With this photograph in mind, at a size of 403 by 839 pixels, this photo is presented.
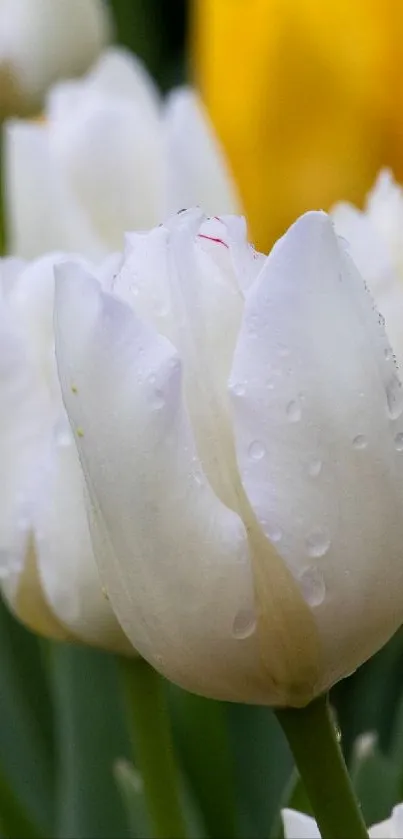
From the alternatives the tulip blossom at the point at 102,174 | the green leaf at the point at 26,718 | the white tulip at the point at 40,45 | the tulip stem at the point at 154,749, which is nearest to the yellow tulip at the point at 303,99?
the white tulip at the point at 40,45

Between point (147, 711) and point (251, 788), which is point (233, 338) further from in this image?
point (251, 788)

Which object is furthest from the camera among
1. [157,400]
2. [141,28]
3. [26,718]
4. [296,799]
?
[141,28]

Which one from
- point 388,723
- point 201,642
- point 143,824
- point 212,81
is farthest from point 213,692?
point 212,81

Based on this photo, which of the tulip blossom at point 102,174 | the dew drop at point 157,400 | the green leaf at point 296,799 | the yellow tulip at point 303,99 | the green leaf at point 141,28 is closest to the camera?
the dew drop at point 157,400

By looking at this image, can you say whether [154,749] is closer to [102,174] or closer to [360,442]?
[360,442]

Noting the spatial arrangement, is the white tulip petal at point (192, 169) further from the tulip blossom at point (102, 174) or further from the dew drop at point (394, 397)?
the dew drop at point (394, 397)

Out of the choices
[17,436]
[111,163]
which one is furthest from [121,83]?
[17,436]
